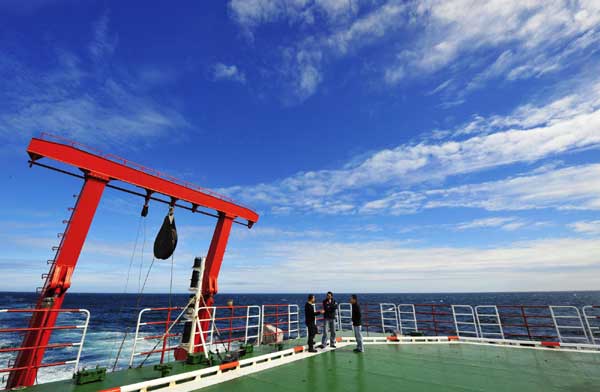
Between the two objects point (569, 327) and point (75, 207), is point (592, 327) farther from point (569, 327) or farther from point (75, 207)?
point (75, 207)

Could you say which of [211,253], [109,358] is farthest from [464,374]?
[109,358]

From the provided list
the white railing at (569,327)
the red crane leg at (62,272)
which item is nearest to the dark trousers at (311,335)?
the white railing at (569,327)

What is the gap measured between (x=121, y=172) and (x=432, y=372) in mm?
12420

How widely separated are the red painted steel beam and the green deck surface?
8.34 meters

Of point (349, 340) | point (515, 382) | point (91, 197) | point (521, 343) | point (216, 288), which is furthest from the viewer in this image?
point (216, 288)

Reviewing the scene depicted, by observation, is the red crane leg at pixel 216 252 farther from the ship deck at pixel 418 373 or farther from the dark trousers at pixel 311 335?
the ship deck at pixel 418 373

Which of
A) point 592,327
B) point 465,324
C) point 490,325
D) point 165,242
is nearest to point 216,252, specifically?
point 165,242

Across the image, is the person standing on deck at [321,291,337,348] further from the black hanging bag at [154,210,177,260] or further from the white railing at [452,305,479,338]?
the black hanging bag at [154,210,177,260]

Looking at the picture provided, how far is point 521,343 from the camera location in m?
11.6

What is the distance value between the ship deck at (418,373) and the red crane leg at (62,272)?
10.1ft

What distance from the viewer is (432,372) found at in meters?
7.94

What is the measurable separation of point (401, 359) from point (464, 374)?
2098mm

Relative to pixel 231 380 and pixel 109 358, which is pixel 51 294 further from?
pixel 109 358

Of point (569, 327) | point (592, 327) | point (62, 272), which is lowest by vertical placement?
point (592, 327)
